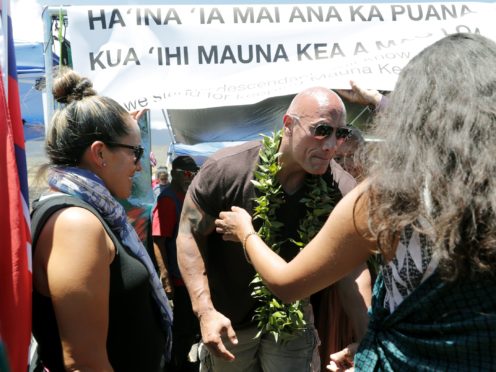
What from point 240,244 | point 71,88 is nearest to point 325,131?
point 240,244

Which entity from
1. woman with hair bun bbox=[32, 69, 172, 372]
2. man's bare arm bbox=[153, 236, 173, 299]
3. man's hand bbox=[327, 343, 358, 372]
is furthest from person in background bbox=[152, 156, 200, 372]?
man's hand bbox=[327, 343, 358, 372]

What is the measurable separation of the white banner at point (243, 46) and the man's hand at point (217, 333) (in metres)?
1.51

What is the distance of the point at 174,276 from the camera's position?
4.86 metres

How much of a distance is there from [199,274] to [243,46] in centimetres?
164

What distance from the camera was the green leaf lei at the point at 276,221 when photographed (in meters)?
2.81

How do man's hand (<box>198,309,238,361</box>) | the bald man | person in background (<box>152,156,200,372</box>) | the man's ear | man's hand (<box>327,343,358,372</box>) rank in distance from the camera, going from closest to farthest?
1. man's hand (<box>327,343,358,372</box>)
2. man's hand (<box>198,309,238,361</box>)
3. the bald man
4. the man's ear
5. person in background (<box>152,156,200,372</box>)

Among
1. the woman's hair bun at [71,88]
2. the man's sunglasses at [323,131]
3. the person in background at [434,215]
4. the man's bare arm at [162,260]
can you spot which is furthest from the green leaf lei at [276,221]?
the man's bare arm at [162,260]

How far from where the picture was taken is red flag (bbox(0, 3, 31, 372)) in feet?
5.25

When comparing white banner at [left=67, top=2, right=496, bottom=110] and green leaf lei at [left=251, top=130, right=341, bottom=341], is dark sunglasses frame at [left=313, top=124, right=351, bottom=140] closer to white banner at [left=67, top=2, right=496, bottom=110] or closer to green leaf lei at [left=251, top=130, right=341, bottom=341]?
green leaf lei at [left=251, top=130, right=341, bottom=341]

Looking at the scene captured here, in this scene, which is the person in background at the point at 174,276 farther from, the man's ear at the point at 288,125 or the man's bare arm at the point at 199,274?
the man's ear at the point at 288,125

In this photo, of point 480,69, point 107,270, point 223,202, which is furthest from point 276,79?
point 480,69

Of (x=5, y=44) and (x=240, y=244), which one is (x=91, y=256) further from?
(x=240, y=244)

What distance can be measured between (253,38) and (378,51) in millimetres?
851

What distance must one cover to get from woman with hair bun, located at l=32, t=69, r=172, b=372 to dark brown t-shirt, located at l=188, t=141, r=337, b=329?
66 cm
